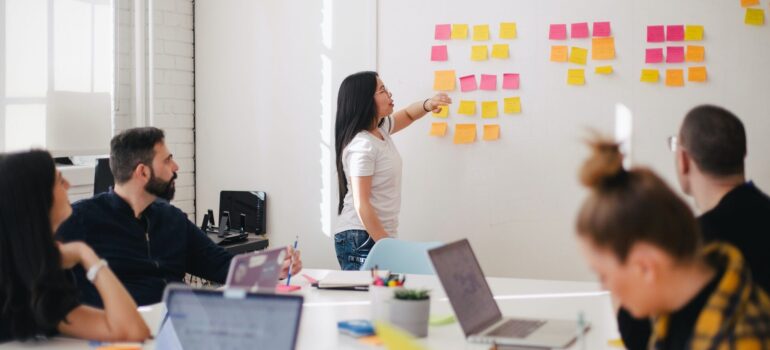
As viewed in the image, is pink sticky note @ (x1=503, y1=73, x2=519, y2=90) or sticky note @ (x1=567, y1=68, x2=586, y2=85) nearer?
sticky note @ (x1=567, y1=68, x2=586, y2=85)

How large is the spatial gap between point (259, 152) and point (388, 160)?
136 centimetres

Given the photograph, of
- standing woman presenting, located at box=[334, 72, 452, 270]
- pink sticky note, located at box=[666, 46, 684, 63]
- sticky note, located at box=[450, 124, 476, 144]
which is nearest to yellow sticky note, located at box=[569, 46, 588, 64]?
pink sticky note, located at box=[666, 46, 684, 63]

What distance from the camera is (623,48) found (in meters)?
4.12

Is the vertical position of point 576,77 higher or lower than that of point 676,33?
lower

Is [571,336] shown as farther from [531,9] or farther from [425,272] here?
[531,9]

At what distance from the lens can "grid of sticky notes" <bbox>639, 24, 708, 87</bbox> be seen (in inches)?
158

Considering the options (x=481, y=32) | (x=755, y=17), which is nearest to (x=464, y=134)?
(x=481, y=32)

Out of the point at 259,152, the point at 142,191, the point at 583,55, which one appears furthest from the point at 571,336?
the point at 259,152

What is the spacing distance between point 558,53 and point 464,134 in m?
0.63

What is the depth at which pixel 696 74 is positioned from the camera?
401cm

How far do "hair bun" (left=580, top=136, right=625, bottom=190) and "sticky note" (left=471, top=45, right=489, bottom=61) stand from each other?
3.02 m

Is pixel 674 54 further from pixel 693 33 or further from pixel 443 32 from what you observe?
pixel 443 32

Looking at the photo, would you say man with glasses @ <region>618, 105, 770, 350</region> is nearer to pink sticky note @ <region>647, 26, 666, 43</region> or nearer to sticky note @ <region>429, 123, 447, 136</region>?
pink sticky note @ <region>647, 26, 666, 43</region>

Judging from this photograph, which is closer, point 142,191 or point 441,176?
point 142,191
